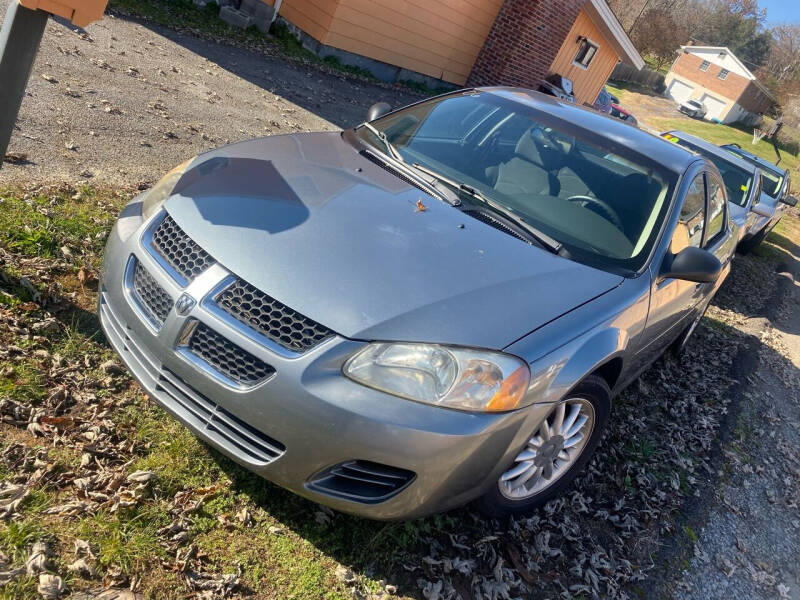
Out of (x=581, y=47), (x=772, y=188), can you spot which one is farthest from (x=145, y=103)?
(x=581, y=47)

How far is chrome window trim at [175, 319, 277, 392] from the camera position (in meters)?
2.38

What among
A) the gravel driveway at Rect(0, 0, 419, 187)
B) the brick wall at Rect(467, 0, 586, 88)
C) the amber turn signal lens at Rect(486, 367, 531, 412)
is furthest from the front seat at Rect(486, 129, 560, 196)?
the brick wall at Rect(467, 0, 586, 88)

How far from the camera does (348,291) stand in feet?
8.11

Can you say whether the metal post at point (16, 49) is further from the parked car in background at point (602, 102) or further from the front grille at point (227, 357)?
the parked car in background at point (602, 102)

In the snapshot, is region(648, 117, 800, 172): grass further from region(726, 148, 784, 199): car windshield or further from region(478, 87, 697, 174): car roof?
region(478, 87, 697, 174): car roof

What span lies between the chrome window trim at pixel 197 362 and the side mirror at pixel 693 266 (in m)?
2.29

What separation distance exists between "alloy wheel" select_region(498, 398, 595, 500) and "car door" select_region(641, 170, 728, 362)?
735mm

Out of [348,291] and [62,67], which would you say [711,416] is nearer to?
[348,291]

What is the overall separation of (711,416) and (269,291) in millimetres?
4244

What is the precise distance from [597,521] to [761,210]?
864 centimetres

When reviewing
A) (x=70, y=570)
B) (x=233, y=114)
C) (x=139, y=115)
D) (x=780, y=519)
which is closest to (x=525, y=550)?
(x=70, y=570)

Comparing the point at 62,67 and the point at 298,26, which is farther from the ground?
the point at 298,26

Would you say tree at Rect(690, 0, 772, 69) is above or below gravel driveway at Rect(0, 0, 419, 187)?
above

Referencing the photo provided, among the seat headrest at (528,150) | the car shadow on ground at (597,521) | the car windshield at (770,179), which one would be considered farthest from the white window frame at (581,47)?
the seat headrest at (528,150)
